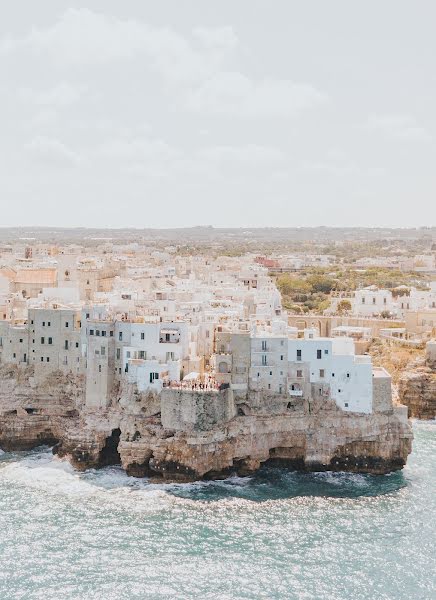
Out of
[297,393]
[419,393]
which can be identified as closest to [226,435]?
[297,393]

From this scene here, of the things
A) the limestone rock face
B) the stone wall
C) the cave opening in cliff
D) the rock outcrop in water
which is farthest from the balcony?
the limestone rock face

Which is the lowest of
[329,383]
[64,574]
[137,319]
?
[64,574]

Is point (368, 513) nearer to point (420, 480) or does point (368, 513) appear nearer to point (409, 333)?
point (420, 480)

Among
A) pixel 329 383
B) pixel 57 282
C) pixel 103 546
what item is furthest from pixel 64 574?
pixel 57 282

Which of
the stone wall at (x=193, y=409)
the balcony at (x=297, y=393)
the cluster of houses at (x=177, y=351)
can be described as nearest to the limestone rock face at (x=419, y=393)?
the cluster of houses at (x=177, y=351)

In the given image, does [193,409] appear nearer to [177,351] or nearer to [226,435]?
[226,435]

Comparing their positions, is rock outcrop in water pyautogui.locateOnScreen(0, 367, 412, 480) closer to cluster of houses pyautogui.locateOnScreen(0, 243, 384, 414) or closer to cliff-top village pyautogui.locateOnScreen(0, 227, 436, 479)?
cliff-top village pyautogui.locateOnScreen(0, 227, 436, 479)
